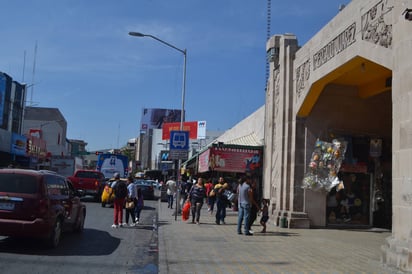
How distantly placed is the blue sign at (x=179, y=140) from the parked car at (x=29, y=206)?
8107 mm

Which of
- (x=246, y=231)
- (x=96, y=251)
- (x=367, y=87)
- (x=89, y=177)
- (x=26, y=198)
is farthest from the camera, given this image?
(x=89, y=177)

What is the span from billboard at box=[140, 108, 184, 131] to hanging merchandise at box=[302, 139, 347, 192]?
87.5 m

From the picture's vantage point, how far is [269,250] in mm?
10812

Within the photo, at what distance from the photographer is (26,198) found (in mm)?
9945

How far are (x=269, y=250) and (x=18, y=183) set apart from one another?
18.5ft

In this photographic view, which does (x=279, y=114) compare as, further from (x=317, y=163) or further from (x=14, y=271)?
(x=14, y=271)

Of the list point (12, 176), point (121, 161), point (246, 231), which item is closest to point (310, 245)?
point (246, 231)

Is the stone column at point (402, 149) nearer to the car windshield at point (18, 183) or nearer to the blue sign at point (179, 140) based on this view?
the car windshield at point (18, 183)

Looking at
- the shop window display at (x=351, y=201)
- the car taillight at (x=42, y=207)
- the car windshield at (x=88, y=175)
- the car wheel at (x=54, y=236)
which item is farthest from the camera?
the car windshield at (x=88, y=175)

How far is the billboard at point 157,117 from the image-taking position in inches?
4090

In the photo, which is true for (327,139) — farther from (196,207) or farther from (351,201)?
(196,207)

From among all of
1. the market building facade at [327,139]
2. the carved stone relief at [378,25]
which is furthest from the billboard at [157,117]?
the carved stone relief at [378,25]

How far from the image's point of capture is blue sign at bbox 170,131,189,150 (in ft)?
61.3

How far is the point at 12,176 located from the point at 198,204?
7975 millimetres
